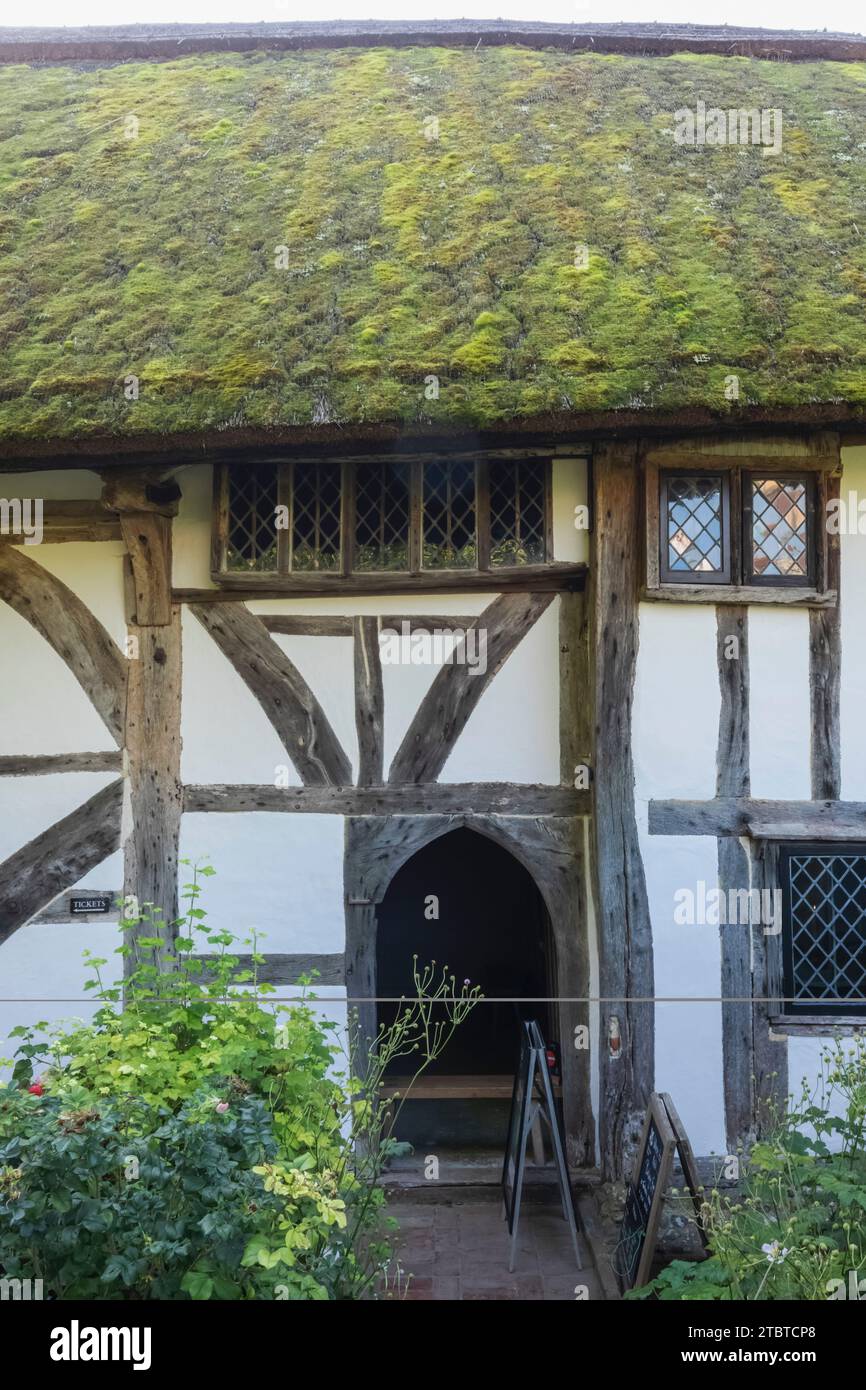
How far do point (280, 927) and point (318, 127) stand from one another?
5.99m

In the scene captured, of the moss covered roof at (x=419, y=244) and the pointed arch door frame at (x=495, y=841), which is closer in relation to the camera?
the moss covered roof at (x=419, y=244)

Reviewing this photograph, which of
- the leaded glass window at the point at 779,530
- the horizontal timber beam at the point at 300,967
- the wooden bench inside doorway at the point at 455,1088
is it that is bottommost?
the wooden bench inside doorway at the point at 455,1088

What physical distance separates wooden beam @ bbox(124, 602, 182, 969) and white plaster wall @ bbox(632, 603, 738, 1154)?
9.15ft

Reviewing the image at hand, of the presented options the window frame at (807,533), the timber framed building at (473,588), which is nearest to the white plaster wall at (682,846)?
the timber framed building at (473,588)

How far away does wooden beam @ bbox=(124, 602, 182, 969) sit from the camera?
689 cm

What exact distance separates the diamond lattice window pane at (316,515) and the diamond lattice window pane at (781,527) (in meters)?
2.51

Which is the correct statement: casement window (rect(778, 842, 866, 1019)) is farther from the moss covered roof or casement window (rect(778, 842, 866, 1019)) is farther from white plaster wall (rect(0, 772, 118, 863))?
white plaster wall (rect(0, 772, 118, 863))

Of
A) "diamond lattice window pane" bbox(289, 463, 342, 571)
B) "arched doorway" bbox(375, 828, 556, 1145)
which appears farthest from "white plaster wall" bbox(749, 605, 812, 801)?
"arched doorway" bbox(375, 828, 556, 1145)

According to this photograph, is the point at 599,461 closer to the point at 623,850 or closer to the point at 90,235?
the point at 623,850

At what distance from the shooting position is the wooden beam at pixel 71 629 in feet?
22.8

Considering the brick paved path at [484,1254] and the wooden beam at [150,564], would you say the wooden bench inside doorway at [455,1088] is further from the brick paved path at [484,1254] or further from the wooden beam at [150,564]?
the wooden beam at [150,564]

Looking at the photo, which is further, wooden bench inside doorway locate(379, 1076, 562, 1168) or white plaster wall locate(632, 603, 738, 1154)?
wooden bench inside doorway locate(379, 1076, 562, 1168)

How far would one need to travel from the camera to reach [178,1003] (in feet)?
15.7
